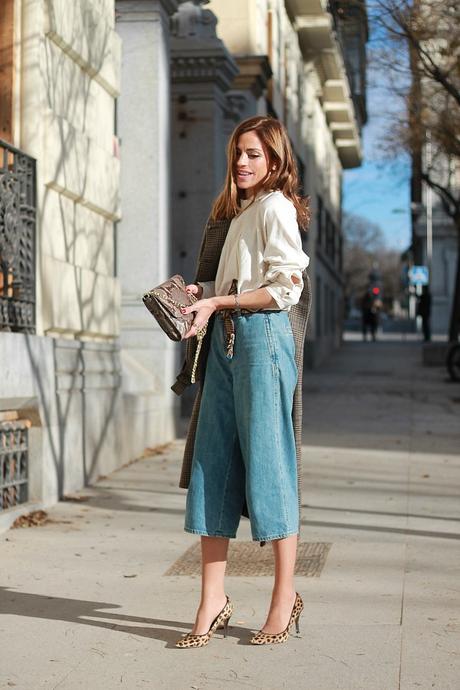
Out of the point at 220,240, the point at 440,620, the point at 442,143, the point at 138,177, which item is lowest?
the point at 440,620

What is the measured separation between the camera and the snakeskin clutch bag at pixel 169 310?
182 inches

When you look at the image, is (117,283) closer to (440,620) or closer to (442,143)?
(440,620)

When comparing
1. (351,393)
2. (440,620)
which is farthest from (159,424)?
(351,393)

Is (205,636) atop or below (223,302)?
below

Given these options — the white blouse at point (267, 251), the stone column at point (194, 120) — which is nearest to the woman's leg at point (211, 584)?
the white blouse at point (267, 251)

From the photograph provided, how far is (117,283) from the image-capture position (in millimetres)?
11766

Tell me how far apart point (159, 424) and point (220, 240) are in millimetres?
8341

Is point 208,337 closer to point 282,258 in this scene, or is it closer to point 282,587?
point 282,258

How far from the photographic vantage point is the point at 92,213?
429 inches

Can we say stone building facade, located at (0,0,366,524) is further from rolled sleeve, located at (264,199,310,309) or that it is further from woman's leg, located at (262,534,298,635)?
rolled sleeve, located at (264,199,310,309)

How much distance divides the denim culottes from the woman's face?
53 centimetres

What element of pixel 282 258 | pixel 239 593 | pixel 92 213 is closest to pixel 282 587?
pixel 239 593

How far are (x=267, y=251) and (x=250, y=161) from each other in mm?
377

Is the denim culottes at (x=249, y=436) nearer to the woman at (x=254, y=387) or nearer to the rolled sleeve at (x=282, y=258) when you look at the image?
the woman at (x=254, y=387)
